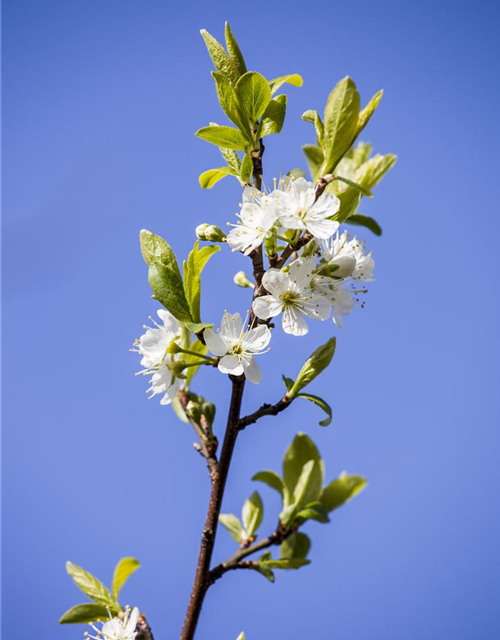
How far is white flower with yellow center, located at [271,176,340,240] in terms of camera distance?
1326 millimetres

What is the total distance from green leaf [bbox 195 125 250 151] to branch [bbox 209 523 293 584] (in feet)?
3.45

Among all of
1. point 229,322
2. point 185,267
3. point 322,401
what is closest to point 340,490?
point 322,401

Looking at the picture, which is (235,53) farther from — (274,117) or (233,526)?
(233,526)

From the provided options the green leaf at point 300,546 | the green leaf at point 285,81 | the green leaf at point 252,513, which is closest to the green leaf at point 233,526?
the green leaf at point 252,513

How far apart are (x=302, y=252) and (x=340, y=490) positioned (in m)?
0.83

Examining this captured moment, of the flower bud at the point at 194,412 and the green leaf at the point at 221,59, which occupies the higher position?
the green leaf at the point at 221,59

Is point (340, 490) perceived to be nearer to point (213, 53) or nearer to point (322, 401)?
point (322, 401)

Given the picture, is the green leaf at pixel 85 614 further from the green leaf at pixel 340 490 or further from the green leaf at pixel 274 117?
the green leaf at pixel 274 117

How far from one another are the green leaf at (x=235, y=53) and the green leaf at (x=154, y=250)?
481mm

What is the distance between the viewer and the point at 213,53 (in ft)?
4.88

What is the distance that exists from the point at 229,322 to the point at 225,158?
1.48 feet

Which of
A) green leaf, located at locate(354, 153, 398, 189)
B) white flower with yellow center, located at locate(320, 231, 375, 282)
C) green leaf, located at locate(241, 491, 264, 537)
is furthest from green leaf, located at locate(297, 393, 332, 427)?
green leaf, located at locate(354, 153, 398, 189)

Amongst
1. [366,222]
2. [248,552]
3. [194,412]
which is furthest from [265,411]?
[366,222]

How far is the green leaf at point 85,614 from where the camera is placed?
1.54 meters
